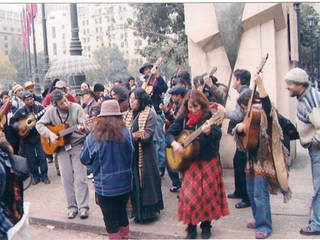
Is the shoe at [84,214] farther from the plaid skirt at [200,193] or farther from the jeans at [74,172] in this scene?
the plaid skirt at [200,193]

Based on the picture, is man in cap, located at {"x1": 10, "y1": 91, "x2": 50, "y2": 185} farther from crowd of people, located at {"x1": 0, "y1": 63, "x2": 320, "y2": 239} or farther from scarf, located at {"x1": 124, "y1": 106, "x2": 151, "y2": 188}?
scarf, located at {"x1": 124, "y1": 106, "x2": 151, "y2": 188}

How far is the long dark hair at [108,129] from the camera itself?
4.17 metres

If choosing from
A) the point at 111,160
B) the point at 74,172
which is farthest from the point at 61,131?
the point at 111,160

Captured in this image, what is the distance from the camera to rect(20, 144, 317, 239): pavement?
4.91m

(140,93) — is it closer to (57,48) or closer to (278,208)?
(278,208)

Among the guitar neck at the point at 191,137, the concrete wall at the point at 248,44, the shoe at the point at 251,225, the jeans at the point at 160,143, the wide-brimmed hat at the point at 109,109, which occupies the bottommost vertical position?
the shoe at the point at 251,225

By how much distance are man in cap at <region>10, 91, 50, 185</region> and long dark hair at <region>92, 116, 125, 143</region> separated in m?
3.49

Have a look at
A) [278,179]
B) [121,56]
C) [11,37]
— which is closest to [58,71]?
[278,179]

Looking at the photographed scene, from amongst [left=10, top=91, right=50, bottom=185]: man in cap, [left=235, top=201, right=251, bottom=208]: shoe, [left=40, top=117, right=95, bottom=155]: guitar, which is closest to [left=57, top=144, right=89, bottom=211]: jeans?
[left=40, top=117, right=95, bottom=155]: guitar

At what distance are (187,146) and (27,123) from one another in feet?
13.1

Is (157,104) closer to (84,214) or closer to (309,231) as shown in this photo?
(84,214)

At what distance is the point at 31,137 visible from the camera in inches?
300

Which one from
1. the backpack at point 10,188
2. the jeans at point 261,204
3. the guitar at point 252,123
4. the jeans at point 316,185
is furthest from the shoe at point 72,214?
the jeans at point 316,185

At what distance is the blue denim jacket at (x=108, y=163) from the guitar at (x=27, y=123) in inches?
135
